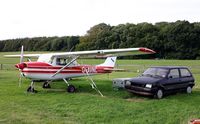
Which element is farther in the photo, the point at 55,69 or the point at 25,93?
the point at 55,69

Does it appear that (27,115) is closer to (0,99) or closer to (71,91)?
(0,99)

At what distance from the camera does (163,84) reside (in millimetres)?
14664

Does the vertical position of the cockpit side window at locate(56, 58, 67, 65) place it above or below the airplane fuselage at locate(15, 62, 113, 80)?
above

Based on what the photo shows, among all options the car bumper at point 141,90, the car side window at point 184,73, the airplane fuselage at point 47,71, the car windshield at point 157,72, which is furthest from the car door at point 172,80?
the airplane fuselage at point 47,71

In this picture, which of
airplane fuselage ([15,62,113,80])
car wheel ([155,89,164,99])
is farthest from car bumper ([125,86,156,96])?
airplane fuselage ([15,62,113,80])

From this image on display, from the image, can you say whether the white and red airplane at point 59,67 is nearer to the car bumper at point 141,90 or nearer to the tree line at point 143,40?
the car bumper at point 141,90

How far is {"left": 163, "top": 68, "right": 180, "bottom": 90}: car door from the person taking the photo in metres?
14.9

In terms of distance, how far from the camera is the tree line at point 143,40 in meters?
80.2

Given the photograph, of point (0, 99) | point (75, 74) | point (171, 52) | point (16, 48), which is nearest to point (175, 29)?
point (171, 52)

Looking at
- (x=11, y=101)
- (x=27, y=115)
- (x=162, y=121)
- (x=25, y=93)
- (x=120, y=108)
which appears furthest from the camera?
(x=25, y=93)

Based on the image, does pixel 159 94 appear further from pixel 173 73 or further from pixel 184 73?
pixel 184 73

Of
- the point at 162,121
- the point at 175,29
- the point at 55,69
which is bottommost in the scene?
the point at 162,121

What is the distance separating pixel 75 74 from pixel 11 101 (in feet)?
18.3

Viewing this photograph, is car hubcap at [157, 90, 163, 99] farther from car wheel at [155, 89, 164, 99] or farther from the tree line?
the tree line
